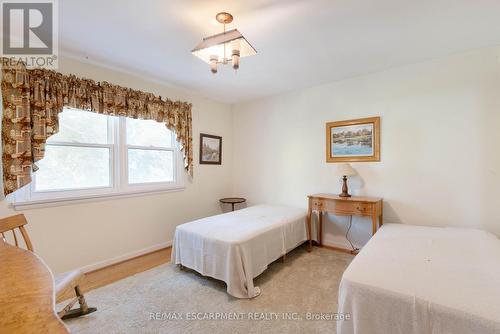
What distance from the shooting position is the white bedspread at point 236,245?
7.23 feet

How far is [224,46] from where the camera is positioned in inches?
76.1

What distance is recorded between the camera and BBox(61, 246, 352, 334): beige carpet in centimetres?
180

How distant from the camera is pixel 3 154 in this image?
2.13 metres

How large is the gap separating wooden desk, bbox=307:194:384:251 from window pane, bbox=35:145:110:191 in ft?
8.87

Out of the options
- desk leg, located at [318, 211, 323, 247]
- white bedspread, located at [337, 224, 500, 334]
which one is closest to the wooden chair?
white bedspread, located at [337, 224, 500, 334]

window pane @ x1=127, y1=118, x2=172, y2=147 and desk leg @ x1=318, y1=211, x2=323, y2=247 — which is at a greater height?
window pane @ x1=127, y1=118, x2=172, y2=147

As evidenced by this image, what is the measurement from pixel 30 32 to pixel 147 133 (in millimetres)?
1511

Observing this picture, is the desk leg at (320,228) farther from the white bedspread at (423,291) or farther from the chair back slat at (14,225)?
the chair back slat at (14,225)

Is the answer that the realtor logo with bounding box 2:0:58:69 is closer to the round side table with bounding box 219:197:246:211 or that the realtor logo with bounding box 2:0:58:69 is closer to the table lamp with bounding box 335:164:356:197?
the round side table with bounding box 219:197:246:211

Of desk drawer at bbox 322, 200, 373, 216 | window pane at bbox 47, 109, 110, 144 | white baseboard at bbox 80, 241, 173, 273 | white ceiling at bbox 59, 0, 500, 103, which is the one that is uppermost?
white ceiling at bbox 59, 0, 500, 103

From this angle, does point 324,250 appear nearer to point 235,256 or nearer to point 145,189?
point 235,256

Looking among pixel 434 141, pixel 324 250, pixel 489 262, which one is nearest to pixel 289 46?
pixel 434 141

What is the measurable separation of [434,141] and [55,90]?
13.6 feet

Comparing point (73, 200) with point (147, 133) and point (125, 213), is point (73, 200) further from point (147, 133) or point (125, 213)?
point (147, 133)
